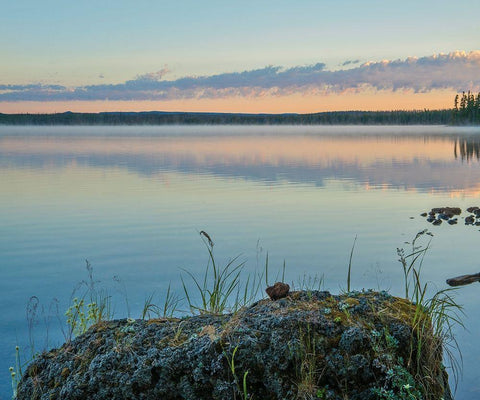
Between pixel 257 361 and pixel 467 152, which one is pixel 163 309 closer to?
pixel 257 361

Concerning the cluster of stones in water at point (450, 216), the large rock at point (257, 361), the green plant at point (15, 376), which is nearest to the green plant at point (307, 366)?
the large rock at point (257, 361)

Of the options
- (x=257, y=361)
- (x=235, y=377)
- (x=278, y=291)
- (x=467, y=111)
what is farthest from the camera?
(x=467, y=111)

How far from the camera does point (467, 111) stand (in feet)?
577

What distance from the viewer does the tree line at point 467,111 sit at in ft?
557

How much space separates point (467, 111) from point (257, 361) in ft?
618

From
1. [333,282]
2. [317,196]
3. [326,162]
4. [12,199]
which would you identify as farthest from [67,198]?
[326,162]

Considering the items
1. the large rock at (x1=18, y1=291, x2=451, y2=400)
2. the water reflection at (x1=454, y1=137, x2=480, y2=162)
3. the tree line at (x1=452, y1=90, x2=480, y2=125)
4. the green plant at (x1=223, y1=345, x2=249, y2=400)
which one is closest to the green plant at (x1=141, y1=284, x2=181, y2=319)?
the large rock at (x1=18, y1=291, x2=451, y2=400)

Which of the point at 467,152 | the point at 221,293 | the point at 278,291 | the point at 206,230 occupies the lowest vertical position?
the point at 467,152

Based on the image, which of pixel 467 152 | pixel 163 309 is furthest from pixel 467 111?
pixel 163 309

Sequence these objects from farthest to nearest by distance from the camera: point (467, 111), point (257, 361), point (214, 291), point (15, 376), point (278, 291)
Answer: point (467, 111) < point (214, 291) < point (15, 376) < point (278, 291) < point (257, 361)

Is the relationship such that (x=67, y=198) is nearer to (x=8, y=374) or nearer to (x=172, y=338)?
(x=8, y=374)

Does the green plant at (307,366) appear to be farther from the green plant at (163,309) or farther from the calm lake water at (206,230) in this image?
the calm lake water at (206,230)

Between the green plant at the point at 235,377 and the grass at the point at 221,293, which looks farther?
the grass at the point at 221,293

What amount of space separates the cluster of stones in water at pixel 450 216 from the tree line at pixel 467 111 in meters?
163
